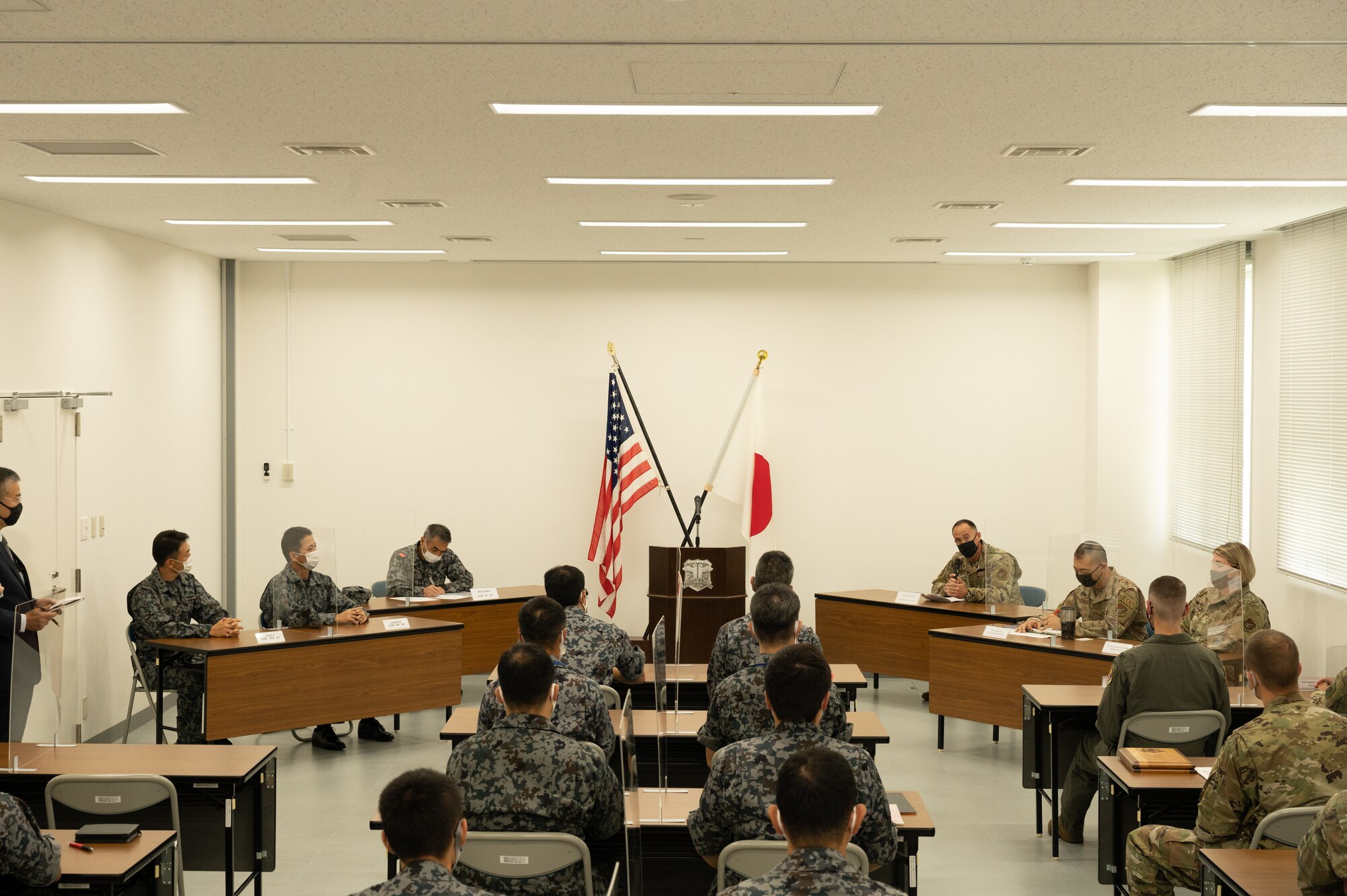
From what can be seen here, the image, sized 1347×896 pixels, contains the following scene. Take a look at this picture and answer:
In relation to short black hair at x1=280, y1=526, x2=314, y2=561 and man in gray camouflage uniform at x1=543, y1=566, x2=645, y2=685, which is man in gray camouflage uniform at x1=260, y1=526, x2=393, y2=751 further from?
man in gray camouflage uniform at x1=543, y1=566, x2=645, y2=685

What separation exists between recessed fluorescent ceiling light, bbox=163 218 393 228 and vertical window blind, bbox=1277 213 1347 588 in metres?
5.98

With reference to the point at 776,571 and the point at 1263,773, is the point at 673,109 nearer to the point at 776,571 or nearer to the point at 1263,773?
the point at 776,571

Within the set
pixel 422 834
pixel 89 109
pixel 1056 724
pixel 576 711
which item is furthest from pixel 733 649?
pixel 89 109

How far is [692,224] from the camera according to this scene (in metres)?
7.48

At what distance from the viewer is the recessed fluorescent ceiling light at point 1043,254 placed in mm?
8898

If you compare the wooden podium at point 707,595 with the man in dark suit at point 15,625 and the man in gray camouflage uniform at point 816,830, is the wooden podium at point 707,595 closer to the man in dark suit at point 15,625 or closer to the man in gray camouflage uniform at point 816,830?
the man in dark suit at point 15,625

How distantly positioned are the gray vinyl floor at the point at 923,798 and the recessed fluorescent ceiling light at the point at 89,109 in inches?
132

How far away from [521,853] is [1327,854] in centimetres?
206

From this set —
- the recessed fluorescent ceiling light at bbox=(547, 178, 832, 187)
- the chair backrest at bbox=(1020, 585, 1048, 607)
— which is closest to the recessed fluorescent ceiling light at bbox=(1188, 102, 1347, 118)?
the recessed fluorescent ceiling light at bbox=(547, 178, 832, 187)

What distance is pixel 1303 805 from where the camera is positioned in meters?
3.65

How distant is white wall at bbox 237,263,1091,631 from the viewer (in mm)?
9875

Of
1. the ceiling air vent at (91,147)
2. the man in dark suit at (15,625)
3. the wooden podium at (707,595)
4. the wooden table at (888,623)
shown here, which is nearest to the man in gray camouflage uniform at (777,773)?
the man in dark suit at (15,625)

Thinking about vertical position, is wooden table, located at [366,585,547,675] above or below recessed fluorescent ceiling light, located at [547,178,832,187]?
below

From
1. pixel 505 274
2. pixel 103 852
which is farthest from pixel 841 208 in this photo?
pixel 103 852
